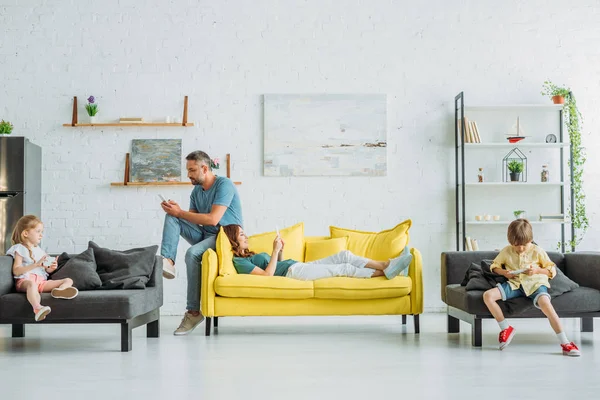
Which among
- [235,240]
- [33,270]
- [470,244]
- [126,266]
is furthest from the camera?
[470,244]

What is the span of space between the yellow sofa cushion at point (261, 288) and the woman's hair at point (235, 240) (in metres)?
0.33

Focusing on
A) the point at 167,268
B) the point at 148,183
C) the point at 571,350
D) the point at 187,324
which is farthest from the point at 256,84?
the point at 571,350

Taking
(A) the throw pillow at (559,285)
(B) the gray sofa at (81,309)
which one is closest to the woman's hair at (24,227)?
(B) the gray sofa at (81,309)

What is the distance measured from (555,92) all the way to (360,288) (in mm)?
3061

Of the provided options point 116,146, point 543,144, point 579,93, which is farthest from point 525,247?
point 116,146

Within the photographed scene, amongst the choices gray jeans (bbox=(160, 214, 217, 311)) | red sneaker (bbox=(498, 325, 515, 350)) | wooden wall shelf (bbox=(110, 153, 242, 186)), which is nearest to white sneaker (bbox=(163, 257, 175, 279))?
gray jeans (bbox=(160, 214, 217, 311))

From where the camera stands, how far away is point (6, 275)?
194 inches

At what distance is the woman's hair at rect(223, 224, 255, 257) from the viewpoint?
589 cm

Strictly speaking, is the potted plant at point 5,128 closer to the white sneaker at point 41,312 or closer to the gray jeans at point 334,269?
the white sneaker at point 41,312

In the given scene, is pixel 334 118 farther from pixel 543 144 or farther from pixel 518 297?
pixel 518 297

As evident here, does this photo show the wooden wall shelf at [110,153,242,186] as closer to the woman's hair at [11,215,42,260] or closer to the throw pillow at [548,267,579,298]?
the woman's hair at [11,215,42,260]

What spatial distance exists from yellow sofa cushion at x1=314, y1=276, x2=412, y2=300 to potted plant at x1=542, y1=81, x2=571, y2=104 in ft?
8.90

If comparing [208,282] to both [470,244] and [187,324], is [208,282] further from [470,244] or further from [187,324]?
[470,244]

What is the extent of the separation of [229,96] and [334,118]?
3.32 feet
